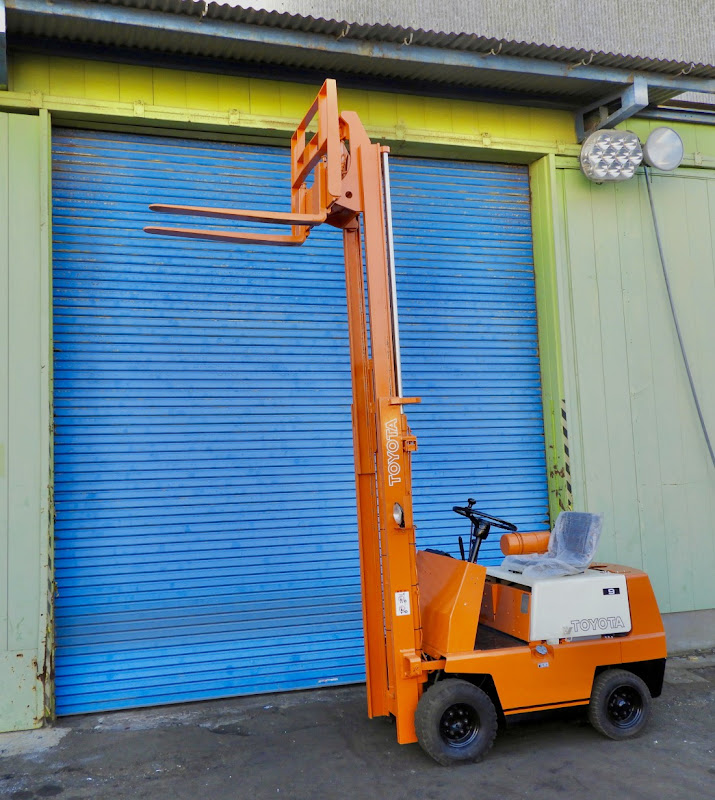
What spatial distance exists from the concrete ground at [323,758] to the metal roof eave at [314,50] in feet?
16.9

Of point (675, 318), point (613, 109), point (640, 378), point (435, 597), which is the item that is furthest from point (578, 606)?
point (613, 109)

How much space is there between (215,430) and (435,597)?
2.41 m

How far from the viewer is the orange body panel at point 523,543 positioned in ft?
17.0

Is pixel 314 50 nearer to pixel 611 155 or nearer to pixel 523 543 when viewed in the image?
pixel 611 155

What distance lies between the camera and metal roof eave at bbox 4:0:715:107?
5.54 meters

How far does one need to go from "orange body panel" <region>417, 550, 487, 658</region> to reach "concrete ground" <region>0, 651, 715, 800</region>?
2.41 ft

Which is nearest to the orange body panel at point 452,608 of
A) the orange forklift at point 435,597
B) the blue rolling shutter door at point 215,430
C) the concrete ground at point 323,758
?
the orange forklift at point 435,597

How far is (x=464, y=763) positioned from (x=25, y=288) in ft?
14.9

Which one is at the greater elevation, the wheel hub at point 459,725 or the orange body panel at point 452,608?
the orange body panel at point 452,608

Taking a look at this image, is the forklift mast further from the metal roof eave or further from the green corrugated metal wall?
the green corrugated metal wall

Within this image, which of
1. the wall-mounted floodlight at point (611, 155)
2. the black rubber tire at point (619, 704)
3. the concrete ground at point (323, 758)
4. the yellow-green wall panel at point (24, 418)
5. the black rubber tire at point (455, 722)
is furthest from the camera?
the wall-mounted floodlight at point (611, 155)

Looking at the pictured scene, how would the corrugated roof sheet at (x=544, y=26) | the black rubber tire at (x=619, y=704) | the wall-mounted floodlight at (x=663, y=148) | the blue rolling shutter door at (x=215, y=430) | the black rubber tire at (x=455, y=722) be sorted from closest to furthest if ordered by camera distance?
the black rubber tire at (x=455, y=722), the black rubber tire at (x=619, y=704), the blue rolling shutter door at (x=215, y=430), the corrugated roof sheet at (x=544, y=26), the wall-mounted floodlight at (x=663, y=148)

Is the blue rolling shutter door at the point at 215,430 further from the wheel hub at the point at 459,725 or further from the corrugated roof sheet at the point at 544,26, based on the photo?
the wheel hub at the point at 459,725

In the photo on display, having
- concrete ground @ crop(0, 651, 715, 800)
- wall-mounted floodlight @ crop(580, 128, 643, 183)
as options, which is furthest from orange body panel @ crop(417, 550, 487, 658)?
wall-mounted floodlight @ crop(580, 128, 643, 183)
